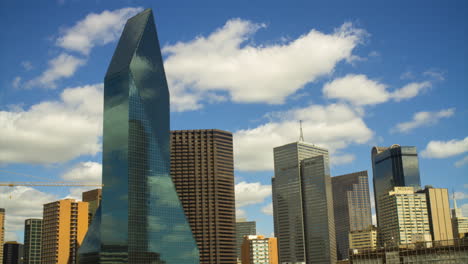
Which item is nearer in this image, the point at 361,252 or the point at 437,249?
the point at 437,249

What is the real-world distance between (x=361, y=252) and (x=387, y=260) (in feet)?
36.1

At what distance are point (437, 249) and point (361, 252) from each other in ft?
83.4

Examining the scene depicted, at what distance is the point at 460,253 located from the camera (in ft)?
393

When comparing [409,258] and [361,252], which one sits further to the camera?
[361,252]

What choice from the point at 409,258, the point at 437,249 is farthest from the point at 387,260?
the point at 437,249

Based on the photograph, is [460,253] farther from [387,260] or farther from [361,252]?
[361,252]

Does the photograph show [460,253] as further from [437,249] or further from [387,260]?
[387,260]

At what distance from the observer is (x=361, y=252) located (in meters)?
146

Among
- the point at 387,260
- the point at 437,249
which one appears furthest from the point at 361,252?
the point at 437,249

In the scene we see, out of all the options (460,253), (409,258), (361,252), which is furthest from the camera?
(361,252)

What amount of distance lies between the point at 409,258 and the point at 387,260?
6714 millimetres

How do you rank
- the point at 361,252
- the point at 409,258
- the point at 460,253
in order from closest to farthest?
1. the point at 460,253
2. the point at 409,258
3. the point at 361,252

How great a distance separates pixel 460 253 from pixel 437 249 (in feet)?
18.9

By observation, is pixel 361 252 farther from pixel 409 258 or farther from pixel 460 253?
pixel 460 253
